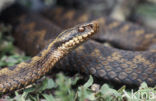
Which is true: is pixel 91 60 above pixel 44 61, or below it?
above

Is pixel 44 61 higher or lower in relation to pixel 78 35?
lower

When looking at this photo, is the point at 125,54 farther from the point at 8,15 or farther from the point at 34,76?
the point at 8,15

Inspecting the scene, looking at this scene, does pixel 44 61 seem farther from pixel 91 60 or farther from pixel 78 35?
pixel 91 60

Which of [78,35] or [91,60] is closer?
[78,35]

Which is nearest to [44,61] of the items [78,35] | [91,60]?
[78,35]

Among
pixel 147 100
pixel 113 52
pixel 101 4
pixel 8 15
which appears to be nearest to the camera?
pixel 147 100

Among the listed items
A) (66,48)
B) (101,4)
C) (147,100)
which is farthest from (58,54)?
A: (101,4)

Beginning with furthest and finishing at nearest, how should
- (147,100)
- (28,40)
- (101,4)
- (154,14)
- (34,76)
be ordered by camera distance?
1. (154,14)
2. (101,4)
3. (28,40)
4. (34,76)
5. (147,100)

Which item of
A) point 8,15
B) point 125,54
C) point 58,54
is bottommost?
point 58,54
